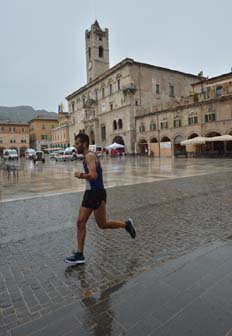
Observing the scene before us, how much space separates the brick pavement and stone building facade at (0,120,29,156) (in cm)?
8443

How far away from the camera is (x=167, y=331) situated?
2.12m

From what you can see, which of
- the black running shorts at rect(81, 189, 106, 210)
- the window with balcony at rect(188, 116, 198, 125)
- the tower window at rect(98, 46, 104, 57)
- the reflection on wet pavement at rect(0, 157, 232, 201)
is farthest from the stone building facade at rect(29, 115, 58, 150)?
the black running shorts at rect(81, 189, 106, 210)

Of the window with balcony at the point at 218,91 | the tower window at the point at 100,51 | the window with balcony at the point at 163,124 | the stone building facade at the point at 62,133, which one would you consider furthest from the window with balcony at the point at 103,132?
the window with balcony at the point at 218,91

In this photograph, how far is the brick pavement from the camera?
2.61 metres

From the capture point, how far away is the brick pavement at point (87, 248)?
261cm

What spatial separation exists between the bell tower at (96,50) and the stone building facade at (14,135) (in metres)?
39.1

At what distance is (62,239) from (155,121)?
3952 centimetres

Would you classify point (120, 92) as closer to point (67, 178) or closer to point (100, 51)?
point (100, 51)

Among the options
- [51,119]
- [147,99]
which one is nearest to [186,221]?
[147,99]

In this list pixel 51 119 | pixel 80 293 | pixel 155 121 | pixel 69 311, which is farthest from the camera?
pixel 51 119

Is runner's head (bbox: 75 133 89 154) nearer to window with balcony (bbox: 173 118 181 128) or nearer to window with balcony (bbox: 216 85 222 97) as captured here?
window with balcony (bbox: 216 85 222 97)

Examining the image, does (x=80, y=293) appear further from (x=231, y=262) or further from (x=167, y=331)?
(x=231, y=262)

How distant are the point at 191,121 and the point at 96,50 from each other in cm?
3604

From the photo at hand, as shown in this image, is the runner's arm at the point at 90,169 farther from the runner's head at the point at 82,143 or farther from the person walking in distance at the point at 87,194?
the runner's head at the point at 82,143
